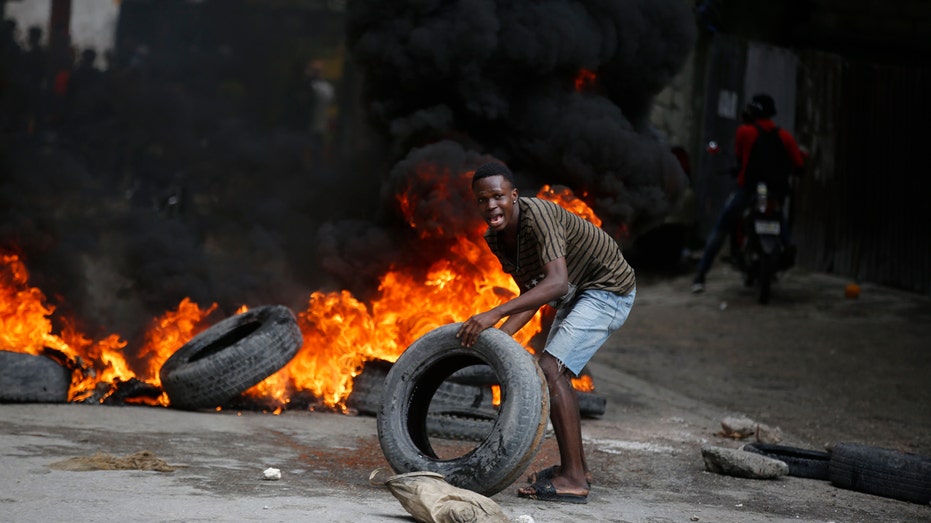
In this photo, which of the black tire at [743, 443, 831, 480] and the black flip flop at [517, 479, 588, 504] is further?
the black tire at [743, 443, 831, 480]

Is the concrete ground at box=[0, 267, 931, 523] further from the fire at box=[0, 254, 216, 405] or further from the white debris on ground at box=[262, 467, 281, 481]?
the fire at box=[0, 254, 216, 405]

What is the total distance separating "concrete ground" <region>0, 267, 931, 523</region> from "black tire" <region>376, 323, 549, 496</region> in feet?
0.73

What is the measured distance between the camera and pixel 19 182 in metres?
9.77

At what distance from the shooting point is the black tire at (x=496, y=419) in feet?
17.0

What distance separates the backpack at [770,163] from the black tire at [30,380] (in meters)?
8.61

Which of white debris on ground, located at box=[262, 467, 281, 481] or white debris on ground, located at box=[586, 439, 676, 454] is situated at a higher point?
white debris on ground, located at box=[262, 467, 281, 481]

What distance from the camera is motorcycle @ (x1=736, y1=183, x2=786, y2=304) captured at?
13.0 meters

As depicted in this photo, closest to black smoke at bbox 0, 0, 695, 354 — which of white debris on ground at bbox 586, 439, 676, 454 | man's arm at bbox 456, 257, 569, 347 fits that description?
white debris on ground at bbox 586, 439, 676, 454

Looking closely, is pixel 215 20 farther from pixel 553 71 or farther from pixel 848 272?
pixel 848 272

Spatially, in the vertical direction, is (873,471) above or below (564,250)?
below

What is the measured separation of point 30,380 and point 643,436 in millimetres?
4382

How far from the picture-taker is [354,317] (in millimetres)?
9250

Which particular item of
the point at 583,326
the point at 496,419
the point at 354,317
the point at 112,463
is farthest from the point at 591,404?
the point at 112,463

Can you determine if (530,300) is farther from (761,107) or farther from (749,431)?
(761,107)
